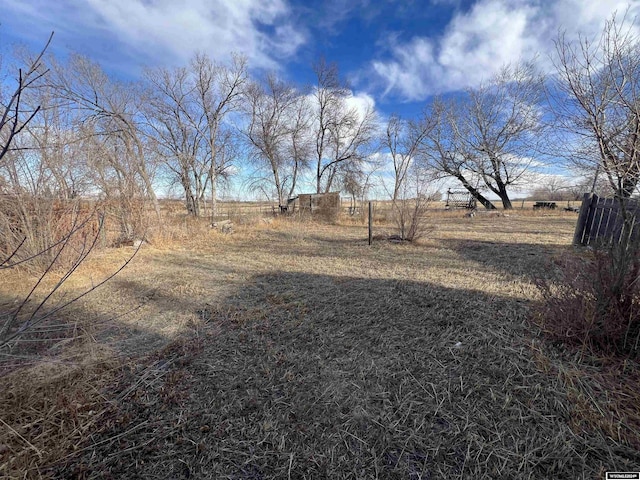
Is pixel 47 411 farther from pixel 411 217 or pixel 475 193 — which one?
pixel 475 193

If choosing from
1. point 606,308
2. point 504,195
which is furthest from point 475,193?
point 606,308

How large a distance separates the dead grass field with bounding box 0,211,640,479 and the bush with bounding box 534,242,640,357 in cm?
18

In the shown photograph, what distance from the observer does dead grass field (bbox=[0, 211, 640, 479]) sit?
1.47m

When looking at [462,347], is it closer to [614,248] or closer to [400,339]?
[400,339]

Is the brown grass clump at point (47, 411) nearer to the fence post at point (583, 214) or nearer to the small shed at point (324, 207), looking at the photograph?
the fence post at point (583, 214)

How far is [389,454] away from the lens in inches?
59.9

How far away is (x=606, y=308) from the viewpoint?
6.98 feet

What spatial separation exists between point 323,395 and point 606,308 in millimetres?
2340

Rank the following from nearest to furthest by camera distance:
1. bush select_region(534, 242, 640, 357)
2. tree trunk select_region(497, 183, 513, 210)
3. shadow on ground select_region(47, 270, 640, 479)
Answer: shadow on ground select_region(47, 270, 640, 479) < bush select_region(534, 242, 640, 357) < tree trunk select_region(497, 183, 513, 210)

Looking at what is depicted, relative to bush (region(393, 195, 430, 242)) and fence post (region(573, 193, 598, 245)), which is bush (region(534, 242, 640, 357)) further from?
fence post (region(573, 193, 598, 245))

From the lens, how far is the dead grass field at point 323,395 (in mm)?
1470

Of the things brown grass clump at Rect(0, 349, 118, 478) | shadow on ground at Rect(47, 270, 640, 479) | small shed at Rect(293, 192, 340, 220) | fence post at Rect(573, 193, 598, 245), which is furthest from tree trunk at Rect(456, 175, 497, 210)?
brown grass clump at Rect(0, 349, 118, 478)

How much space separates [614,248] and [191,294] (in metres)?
4.88

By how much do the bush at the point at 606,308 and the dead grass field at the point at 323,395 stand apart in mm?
184
